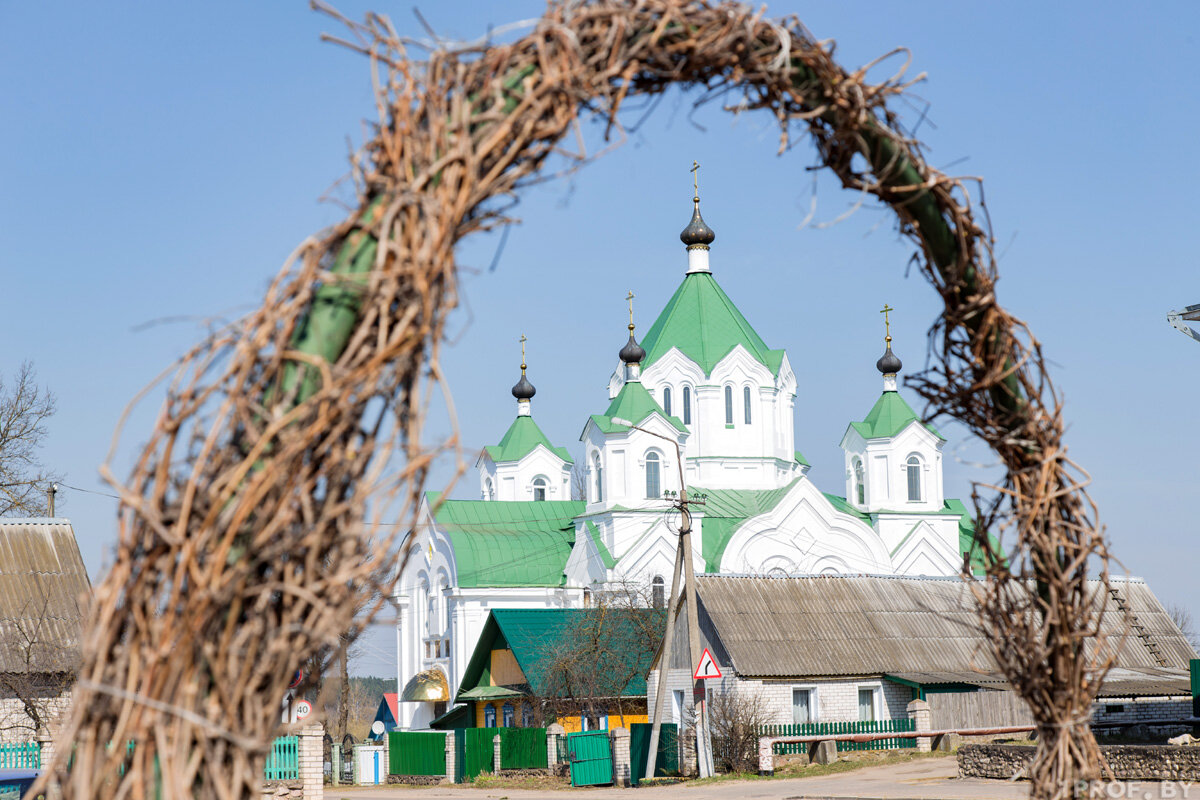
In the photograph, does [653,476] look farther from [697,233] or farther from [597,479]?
[697,233]

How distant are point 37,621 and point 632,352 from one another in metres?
29.3

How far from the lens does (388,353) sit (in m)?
2.85

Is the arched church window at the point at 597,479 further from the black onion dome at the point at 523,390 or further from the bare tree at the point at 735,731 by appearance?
the bare tree at the point at 735,731

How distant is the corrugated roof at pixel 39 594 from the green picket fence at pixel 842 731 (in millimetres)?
11738

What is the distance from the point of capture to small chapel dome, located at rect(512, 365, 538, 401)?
5456 centimetres

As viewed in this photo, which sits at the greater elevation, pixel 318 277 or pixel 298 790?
pixel 318 277

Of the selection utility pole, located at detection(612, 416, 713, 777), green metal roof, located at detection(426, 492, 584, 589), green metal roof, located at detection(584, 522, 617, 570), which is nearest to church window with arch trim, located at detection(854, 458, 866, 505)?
green metal roof, located at detection(426, 492, 584, 589)

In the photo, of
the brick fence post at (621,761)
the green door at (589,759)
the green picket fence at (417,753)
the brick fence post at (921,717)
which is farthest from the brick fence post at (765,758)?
the green picket fence at (417,753)

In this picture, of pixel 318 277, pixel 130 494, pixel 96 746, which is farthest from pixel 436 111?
pixel 96 746

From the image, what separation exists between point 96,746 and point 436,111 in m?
1.61

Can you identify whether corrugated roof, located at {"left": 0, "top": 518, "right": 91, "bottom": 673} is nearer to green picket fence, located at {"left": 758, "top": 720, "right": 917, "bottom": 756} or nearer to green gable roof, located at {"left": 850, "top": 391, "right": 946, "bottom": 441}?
green picket fence, located at {"left": 758, "top": 720, "right": 917, "bottom": 756}

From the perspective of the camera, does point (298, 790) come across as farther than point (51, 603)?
No

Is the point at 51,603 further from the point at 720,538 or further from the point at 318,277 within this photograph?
the point at 720,538

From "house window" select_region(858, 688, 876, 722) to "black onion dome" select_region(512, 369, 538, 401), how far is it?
30247mm
